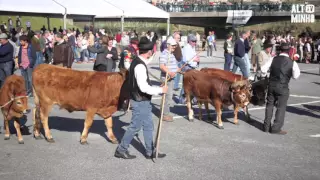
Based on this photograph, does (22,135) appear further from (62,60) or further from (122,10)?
(122,10)

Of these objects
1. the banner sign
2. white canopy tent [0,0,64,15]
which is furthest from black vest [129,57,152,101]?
the banner sign

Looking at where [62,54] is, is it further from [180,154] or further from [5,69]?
[180,154]

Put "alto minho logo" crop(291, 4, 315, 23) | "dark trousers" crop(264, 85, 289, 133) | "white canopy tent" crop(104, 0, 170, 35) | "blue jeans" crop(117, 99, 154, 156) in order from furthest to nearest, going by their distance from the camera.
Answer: "alto minho logo" crop(291, 4, 315, 23), "white canopy tent" crop(104, 0, 170, 35), "dark trousers" crop(264, 85, 289, 133), "blue jeans" crop(117, 99, 154, 156)

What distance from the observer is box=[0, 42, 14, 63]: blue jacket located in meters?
10.6

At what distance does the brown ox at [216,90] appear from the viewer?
28.3 ft

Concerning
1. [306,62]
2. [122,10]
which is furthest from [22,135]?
[306,62]

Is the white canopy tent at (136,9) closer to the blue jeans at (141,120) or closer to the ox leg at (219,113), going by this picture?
the ox leg at (219,113)

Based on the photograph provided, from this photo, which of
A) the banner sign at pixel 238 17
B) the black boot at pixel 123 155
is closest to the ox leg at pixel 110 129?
the black boot at pixel 123 155

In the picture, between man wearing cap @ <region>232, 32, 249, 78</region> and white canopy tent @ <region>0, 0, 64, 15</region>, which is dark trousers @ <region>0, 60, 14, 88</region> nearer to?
man wearing cap @ <region>232, 32, 249, 78</region>

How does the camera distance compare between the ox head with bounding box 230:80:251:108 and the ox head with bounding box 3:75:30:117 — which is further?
the ox head with bounding box 230:80:251:108

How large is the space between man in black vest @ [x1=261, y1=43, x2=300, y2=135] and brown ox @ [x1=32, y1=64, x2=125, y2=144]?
3024 mm

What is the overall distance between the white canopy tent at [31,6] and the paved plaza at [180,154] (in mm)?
12461

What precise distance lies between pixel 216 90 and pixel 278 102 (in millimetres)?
1308

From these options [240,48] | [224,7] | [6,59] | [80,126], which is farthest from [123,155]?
[224,7]
